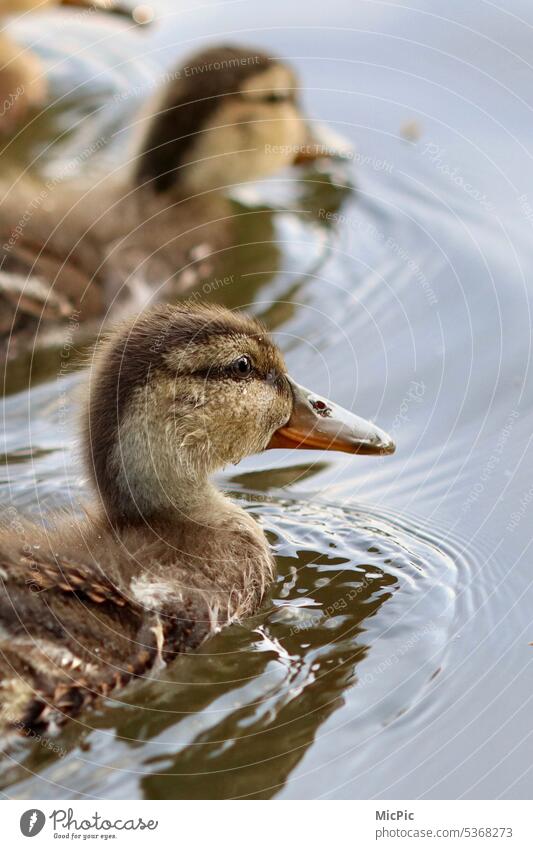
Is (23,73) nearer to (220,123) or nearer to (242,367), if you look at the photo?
(220,123)

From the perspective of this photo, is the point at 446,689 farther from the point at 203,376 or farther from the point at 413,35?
the point at 413,35

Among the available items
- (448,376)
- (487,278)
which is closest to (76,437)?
(448,376)

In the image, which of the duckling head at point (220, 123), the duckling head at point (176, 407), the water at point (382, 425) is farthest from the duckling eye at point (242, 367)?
the duckling head at point (220, 123)

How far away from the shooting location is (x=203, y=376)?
346 cm

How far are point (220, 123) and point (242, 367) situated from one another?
2.71 meters

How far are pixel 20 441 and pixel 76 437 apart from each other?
1.10 meters

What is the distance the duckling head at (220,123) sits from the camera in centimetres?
584

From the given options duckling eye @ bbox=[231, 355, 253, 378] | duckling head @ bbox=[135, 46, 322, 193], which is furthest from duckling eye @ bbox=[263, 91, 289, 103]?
duckling eye @ bbox=[231, 355, 253, 378]

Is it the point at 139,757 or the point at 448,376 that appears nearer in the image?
the point at 139,757

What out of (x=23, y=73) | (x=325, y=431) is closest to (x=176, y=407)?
(x=325, y=431)
